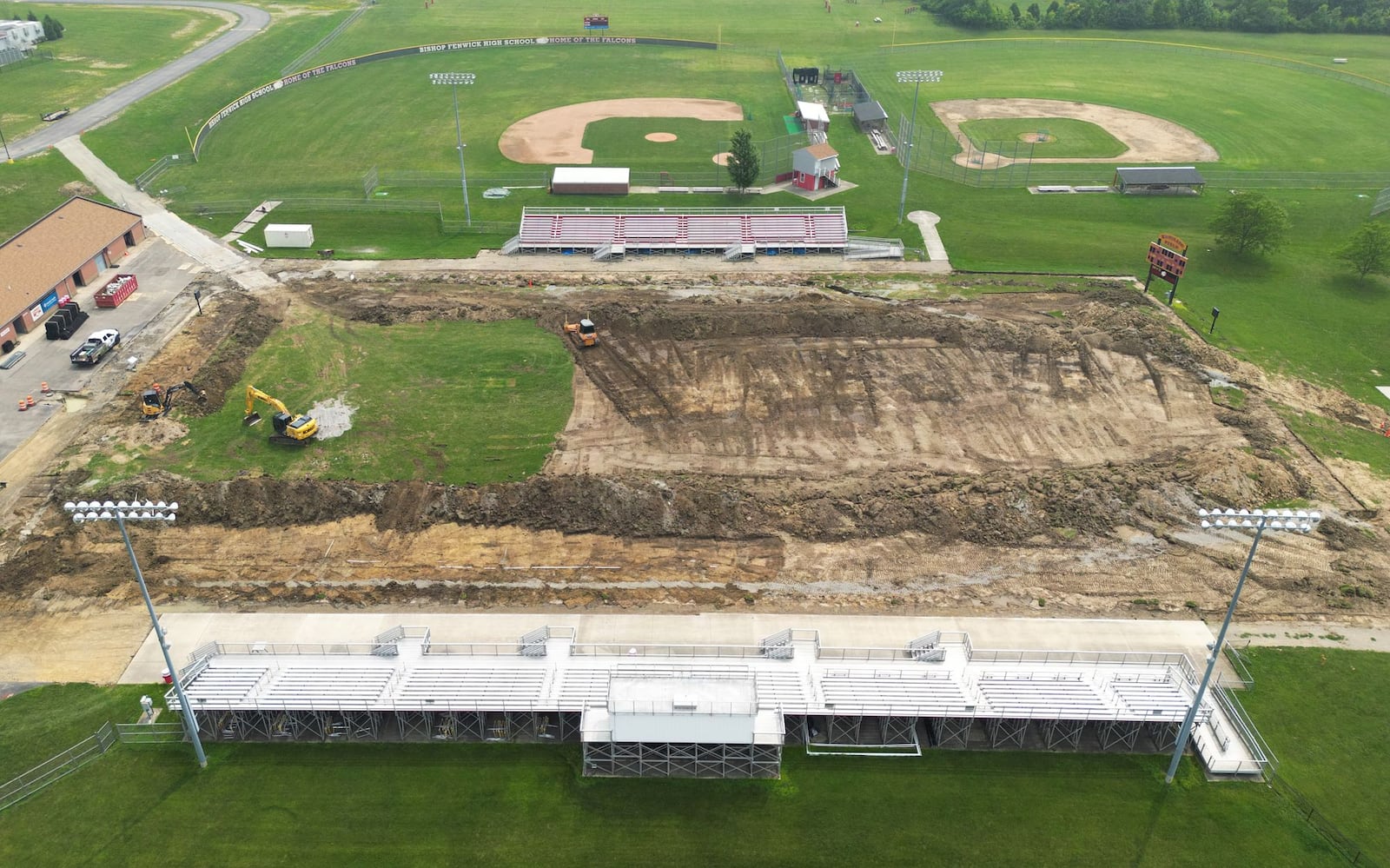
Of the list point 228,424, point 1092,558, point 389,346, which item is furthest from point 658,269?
point 1092,558

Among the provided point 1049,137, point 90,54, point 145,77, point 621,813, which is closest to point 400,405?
point 621,813

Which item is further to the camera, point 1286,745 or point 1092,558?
point 1092,558

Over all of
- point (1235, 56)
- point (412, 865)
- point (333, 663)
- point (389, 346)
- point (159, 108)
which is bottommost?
point (412, 865)

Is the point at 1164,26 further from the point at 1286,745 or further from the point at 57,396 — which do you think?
the point at 57,396

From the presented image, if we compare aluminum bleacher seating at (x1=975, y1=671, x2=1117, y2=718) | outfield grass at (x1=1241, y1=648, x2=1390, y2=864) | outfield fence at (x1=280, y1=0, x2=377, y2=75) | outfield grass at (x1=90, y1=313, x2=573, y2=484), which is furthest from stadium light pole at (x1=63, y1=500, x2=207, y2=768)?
outfield fence at (x1=280, y1=0, x2=377, y2=75)

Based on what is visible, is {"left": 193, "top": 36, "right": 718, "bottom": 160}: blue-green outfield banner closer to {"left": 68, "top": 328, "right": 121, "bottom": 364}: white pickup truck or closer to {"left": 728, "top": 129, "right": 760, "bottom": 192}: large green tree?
{"left": 68, "top": 328, "right": 121, "bottom": 364}: white pickup truck

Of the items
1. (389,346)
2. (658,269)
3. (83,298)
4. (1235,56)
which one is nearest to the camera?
(389,346)

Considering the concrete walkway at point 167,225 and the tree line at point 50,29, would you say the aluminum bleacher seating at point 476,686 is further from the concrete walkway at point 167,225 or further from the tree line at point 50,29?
the tree line at point 50,29

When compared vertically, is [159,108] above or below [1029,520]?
above
